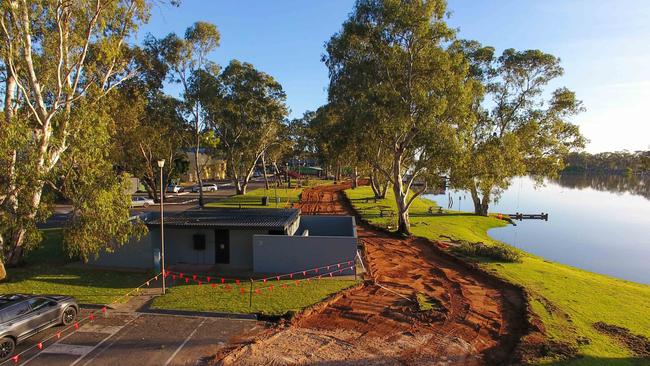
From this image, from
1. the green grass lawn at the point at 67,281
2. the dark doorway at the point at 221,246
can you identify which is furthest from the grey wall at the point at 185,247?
the green grass lawn at the point at 67,281

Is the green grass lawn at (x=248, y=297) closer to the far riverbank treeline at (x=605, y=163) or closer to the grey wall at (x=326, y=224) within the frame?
the grey wall at (x=326, y=224)

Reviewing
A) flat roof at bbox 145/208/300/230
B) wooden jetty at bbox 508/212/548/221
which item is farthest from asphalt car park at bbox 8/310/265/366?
wooden jetty at bbox 508/212/548/221

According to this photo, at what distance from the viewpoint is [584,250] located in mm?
35125

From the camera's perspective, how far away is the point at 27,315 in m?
12.2

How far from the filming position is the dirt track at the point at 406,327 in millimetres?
11578

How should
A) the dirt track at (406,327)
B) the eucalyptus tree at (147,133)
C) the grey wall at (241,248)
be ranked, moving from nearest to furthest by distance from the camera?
the dirt track at (406,327), the grey wall at (241,248), the eucalyptus tree at (147,133)

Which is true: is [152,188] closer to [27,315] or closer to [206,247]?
[206,247]

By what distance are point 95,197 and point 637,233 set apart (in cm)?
5380

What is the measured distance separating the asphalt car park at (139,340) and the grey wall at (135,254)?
5.87 m

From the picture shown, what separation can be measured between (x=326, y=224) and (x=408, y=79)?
12068 mm

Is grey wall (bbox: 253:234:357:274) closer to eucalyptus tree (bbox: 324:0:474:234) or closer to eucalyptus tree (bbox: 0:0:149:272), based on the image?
eucalyptus tree (bbox: 0:0:149:272)

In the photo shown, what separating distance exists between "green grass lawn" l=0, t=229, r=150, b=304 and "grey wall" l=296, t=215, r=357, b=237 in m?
11.6

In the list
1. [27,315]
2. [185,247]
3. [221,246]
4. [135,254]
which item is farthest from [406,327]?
[135,254]

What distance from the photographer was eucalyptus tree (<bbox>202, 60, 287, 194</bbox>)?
1865 inches
